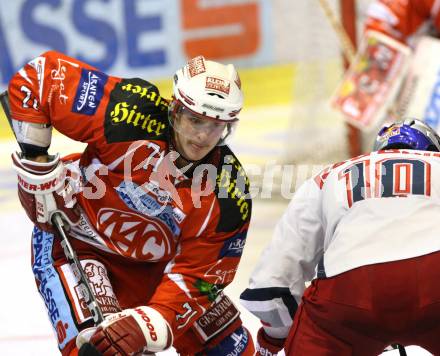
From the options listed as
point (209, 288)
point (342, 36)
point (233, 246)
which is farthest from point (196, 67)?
point (342, 36)

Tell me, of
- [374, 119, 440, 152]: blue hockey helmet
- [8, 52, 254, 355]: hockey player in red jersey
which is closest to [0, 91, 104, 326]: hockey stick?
[8, 52, 254, 355]: hockey player in red jersey

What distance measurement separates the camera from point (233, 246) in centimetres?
282

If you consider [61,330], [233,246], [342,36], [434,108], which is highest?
[233,246]

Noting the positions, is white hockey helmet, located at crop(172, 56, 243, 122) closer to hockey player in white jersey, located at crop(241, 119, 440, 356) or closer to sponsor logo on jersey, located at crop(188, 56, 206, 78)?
sponsor logo on jersey, located at crop(188, 56, 206, 78)

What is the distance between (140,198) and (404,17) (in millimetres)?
2485

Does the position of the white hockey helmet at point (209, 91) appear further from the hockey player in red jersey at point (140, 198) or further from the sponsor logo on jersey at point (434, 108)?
the sponsor logo on jersey at point (434, 108)

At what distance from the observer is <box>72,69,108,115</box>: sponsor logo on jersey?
2.89 m

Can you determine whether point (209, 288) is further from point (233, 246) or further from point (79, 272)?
point (79, 272)

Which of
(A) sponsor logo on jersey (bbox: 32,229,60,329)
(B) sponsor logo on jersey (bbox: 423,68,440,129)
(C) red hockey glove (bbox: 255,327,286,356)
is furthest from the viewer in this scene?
(B) sponsor logo on jersey (bbox: 423,68,440,129)

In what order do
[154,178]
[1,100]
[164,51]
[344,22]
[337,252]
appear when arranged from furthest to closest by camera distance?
[164,51], [344,22], [1,100], [154,178], [337,252]

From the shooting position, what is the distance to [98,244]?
3029 millimetres

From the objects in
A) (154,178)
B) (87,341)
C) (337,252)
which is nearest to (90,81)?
(154,178)

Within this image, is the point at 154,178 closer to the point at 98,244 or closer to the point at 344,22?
the point at 98,244

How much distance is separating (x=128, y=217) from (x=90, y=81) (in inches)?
16.0
